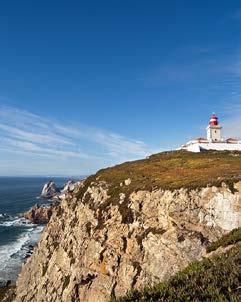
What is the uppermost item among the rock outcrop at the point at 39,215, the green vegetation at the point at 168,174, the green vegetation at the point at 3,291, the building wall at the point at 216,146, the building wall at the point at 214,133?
the building wall at the point at 214,133

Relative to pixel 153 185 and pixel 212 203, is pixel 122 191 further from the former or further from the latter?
pixel 212 203

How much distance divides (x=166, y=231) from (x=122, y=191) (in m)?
12.0

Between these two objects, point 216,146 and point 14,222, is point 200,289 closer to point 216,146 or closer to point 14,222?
point 216,146

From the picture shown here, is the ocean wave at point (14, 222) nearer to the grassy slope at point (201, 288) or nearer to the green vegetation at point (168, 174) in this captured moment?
the green vegetation at point (168, 174)

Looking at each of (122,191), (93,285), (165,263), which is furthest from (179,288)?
(122,191)

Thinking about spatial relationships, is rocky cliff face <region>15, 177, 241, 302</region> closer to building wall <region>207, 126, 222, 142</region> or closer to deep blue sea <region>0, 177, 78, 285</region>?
deep blue sea <region>0, 177, 78, 285</region>

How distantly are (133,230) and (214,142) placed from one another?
37698 millimetres

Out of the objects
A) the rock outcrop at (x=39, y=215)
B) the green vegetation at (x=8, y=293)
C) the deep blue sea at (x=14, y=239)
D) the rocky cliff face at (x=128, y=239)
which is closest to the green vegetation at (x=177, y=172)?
the rocky cliff face at (x=128, y=239)

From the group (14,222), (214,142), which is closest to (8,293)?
(214,142)

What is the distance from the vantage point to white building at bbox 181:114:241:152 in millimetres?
72375

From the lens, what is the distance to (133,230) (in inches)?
1640

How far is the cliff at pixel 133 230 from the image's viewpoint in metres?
36.2

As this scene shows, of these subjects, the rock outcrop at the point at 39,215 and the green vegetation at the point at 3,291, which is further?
the rock outcrop at the point at 39,215

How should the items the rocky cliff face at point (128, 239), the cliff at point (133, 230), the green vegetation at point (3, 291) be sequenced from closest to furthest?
1. the rocky cliff face at point (128, 239)
2. the cliff at point (133, 230)
3. the green vegetation at point (3, 291)
